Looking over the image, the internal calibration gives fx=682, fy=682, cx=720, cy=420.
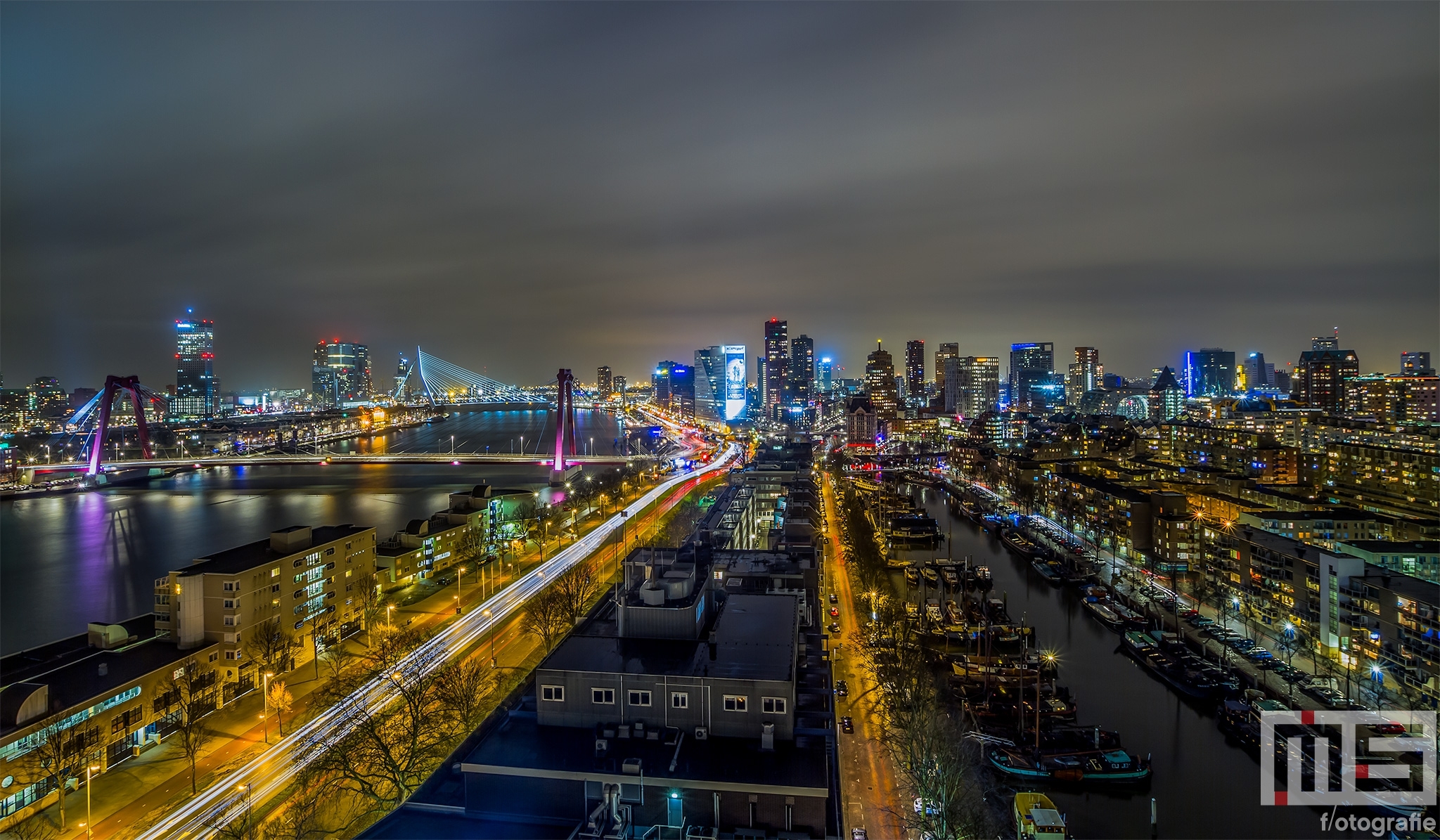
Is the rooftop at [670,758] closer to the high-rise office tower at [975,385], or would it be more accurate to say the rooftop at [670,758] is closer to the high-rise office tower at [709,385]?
the high-rise office tower at [709,385]

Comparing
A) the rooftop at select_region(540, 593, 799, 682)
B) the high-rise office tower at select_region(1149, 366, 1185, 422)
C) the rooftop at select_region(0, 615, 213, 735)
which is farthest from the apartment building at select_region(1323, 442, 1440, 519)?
the high-rise office tower at select_region(1149, 366, 1185, 422)

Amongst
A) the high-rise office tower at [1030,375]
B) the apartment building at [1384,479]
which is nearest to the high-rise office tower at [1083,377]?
the high-rise office tower at [1030,375]

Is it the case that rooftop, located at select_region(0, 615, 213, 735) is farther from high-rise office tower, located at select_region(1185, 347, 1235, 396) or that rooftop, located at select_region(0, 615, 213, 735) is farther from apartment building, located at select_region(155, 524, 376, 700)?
high-rise office tower, located at select_region(1185, 347, 1235, 396)

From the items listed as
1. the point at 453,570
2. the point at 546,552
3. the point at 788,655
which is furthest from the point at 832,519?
the point at 788,655

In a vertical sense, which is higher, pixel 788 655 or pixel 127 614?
pixel 788 655

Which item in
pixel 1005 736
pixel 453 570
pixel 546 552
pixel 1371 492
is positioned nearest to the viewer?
pixel 1005 736

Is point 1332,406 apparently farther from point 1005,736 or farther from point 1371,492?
point 1005,736

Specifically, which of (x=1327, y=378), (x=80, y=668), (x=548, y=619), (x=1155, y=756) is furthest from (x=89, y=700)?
(x=1327, y=378)
